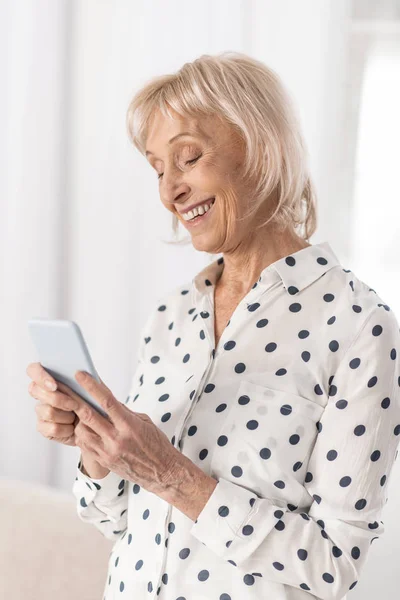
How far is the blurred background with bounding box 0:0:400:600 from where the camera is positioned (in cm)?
186

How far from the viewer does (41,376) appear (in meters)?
1.02

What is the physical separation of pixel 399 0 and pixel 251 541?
4.41 feet

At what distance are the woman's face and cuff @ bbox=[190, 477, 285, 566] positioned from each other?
1.35ft

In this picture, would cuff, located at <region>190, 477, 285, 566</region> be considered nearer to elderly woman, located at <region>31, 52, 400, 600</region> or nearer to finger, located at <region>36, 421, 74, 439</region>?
elderly woman, located at <region>31, 52, 400, 600</region>

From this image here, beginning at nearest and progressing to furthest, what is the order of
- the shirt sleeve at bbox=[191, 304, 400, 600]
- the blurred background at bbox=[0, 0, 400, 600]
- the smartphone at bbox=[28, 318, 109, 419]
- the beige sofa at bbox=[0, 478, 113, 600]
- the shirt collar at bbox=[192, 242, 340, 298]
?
the smartphone at bbox=[28, 318, 109, 419] < the shirt sleeve at bbox=[191, 304, 400, 600] < the shirt collar at bbox=[192, 242, 340, 298] < the beige sofa at bbox=[0, 478, 113, 600] < the blurred background at bbox=[0, 0, 400, 600]

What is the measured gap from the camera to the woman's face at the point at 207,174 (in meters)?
1.23

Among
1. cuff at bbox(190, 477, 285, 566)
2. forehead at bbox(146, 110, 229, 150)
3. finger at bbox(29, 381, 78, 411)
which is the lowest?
cuff at bbox(190, 477, 285, 566)

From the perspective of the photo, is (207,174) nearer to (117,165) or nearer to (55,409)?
(55,409)

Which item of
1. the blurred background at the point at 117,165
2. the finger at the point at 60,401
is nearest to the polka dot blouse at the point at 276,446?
the finger at the point at 60,401

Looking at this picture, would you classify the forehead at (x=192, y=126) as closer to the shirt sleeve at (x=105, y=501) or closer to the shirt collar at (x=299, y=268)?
the shirt collar at (x=299, y=268)

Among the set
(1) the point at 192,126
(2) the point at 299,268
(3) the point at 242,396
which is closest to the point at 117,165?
(1) the point at 192,126

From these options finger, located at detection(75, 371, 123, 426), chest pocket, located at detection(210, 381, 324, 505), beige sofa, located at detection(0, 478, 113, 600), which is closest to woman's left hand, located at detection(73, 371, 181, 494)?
finger, located at detection(75, 371, 123, 426)

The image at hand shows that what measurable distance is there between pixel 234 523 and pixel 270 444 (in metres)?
0.12

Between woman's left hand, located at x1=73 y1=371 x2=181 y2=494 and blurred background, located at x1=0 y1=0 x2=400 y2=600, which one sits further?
blurred background, located at x1=0 y1=0 x2=400 y2=600
